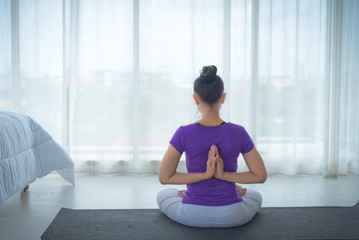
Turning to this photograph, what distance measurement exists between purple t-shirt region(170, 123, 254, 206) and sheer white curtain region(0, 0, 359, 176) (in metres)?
1.69

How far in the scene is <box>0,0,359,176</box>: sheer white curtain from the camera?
11.3 feet

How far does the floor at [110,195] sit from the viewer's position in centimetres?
227

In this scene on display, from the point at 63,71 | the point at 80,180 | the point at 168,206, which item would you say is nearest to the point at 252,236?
the point at 168,206

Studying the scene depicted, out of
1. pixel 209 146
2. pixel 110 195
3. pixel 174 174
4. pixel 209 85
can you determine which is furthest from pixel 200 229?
pixel 110 195

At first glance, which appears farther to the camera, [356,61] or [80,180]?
[356,61]

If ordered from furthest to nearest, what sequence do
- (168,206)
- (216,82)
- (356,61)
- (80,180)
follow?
(356,61), (80,180), (168,206), (216,82)

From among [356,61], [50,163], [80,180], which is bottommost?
[80,180]

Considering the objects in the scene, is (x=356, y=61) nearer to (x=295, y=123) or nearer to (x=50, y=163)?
(x=295, y=123)

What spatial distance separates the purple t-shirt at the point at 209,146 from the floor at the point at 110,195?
85 centimetres

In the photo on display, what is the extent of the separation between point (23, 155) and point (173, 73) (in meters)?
1.57

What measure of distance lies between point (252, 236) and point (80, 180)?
1.95 meters

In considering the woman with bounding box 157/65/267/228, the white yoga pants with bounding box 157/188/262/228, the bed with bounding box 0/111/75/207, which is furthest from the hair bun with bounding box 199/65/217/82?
the bed with bounding box 0/111/75/207

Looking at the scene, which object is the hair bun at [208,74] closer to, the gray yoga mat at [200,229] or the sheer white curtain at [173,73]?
the gray yoga mat at [200,229]

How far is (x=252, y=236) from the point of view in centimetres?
177
